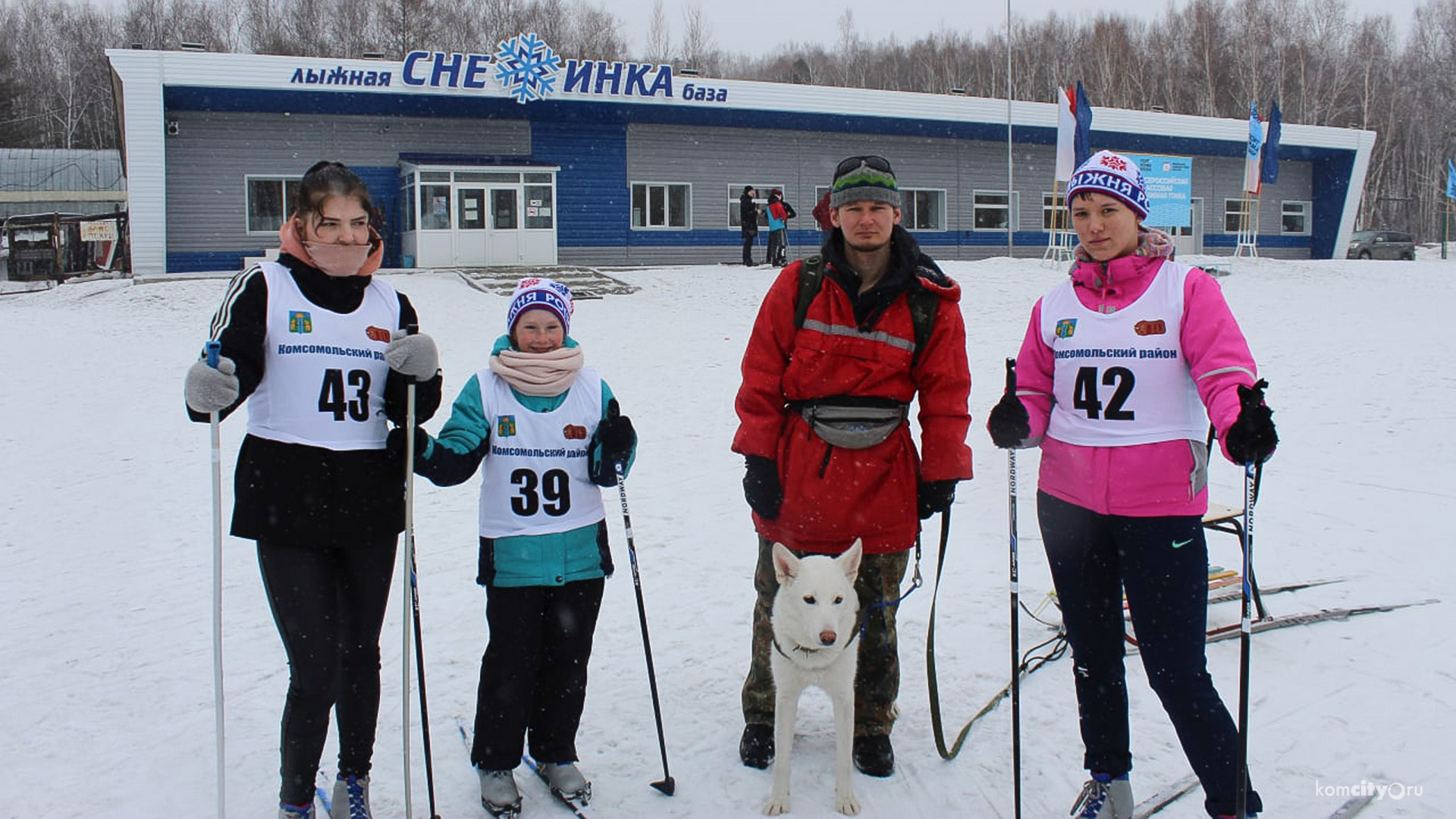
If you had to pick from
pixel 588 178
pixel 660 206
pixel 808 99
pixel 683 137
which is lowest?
pixel 660 206

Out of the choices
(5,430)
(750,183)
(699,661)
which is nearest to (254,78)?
(750,183)

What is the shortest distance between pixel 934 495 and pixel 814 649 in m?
0.69

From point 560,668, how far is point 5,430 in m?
9.19

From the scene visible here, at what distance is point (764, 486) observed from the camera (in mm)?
3445

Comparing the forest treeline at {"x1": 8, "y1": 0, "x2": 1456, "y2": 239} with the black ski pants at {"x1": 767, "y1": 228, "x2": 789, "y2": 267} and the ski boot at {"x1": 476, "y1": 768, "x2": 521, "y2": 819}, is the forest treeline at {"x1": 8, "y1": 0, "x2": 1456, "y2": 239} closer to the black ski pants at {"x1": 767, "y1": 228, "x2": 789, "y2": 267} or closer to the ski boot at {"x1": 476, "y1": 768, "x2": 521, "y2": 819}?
the black ski pants at {"x1": 767, "y1": 228, "x2": 789, "y2": 267}

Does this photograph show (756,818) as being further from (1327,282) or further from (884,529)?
(1327,282)

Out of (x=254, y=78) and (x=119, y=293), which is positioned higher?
(x=254, y=78)

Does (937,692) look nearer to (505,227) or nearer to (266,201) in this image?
(505,227)

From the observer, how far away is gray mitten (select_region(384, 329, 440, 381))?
3027mm

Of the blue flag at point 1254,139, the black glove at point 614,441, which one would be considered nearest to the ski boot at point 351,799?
the black glove at point 614,441

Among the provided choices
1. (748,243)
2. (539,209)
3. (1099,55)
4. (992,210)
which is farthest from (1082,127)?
(1099,55)

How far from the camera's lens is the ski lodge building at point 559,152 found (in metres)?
21.9

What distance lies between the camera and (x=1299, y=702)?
401cm

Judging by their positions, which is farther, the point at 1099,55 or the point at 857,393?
the point at 1099,55
